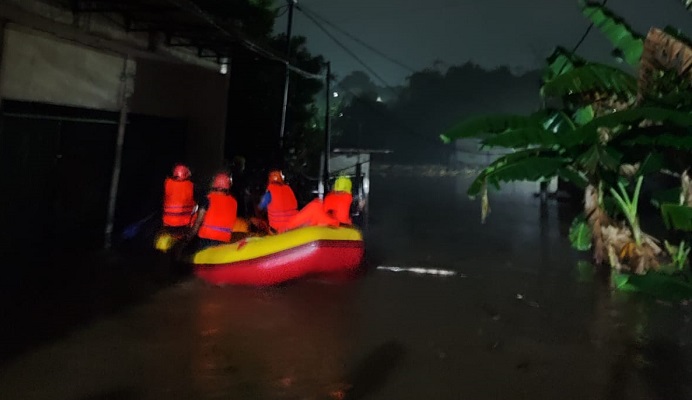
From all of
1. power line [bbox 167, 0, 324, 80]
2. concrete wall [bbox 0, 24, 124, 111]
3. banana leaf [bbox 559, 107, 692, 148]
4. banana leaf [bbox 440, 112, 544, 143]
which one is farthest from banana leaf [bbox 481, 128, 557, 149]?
concrete wall [bbox 0, 24, 124, 111]

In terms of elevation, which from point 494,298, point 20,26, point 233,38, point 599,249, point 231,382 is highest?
point 233,38

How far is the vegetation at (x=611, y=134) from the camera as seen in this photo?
6.68 m

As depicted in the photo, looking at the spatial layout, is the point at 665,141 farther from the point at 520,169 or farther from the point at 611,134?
the point at 611,134

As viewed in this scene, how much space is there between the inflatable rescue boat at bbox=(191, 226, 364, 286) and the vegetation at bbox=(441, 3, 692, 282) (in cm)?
195

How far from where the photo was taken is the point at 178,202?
9.16 m

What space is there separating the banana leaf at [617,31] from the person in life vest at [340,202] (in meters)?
4.28

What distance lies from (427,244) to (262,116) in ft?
22.4

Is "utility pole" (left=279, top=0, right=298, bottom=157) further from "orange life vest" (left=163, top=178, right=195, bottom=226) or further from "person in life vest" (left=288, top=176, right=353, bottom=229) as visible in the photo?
"person in life vest" (left=288, top=176, right=353, bottom=229)

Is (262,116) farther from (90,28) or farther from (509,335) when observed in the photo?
(509,335)

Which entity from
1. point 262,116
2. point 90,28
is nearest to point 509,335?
point 90,28

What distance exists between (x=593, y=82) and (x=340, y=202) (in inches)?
141

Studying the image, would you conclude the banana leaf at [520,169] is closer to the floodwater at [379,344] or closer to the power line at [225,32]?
the floodwater at [379,344]

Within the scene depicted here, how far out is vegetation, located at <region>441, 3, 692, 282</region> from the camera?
6.68 meters

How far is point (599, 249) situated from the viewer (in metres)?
10.4
